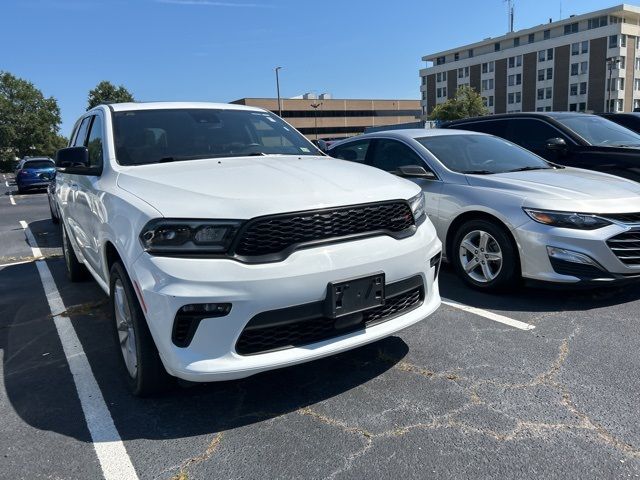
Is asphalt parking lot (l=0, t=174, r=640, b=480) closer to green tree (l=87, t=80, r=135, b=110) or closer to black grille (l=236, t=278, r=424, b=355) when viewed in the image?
black grille (l=236, t=278, r=424, b=355)

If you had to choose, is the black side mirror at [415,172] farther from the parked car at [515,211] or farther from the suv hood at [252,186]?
the suv hood at [252,186]

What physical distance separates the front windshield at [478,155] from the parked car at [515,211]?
11 millimetres

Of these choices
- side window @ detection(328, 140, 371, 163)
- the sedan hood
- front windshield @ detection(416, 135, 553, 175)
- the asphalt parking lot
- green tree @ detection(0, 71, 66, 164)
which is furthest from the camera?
green tree @ detection(0, 71, 66, 164)

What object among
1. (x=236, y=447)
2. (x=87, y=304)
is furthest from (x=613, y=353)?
(x=87, y=304)

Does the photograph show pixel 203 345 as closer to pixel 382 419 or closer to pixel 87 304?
pixel 382 419

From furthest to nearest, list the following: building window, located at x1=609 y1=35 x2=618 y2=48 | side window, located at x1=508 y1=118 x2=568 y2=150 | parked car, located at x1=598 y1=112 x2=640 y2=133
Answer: building window, located at x1=609 y1=35 x2=618 y2=48, parked car, located at x1=598 y1=112 x2=640 y2=133, side window, located at x1=508 y1=118 x2=568 y2=150

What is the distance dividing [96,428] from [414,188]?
93.2 inches

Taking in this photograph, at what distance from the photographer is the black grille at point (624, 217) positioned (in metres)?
4.19

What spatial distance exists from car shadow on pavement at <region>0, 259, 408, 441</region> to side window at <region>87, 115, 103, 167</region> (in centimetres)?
138

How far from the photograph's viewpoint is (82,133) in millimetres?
5113

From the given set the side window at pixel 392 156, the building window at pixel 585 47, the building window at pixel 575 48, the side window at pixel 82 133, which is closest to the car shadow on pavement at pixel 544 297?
the side window at pixel 392 156

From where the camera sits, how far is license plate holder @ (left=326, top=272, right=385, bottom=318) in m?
2.62

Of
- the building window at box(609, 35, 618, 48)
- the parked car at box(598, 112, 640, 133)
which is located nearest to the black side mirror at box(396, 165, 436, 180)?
the parked car at box(598, 112, 640, 133)

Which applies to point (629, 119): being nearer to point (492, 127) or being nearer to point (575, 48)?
point (492, 127)
